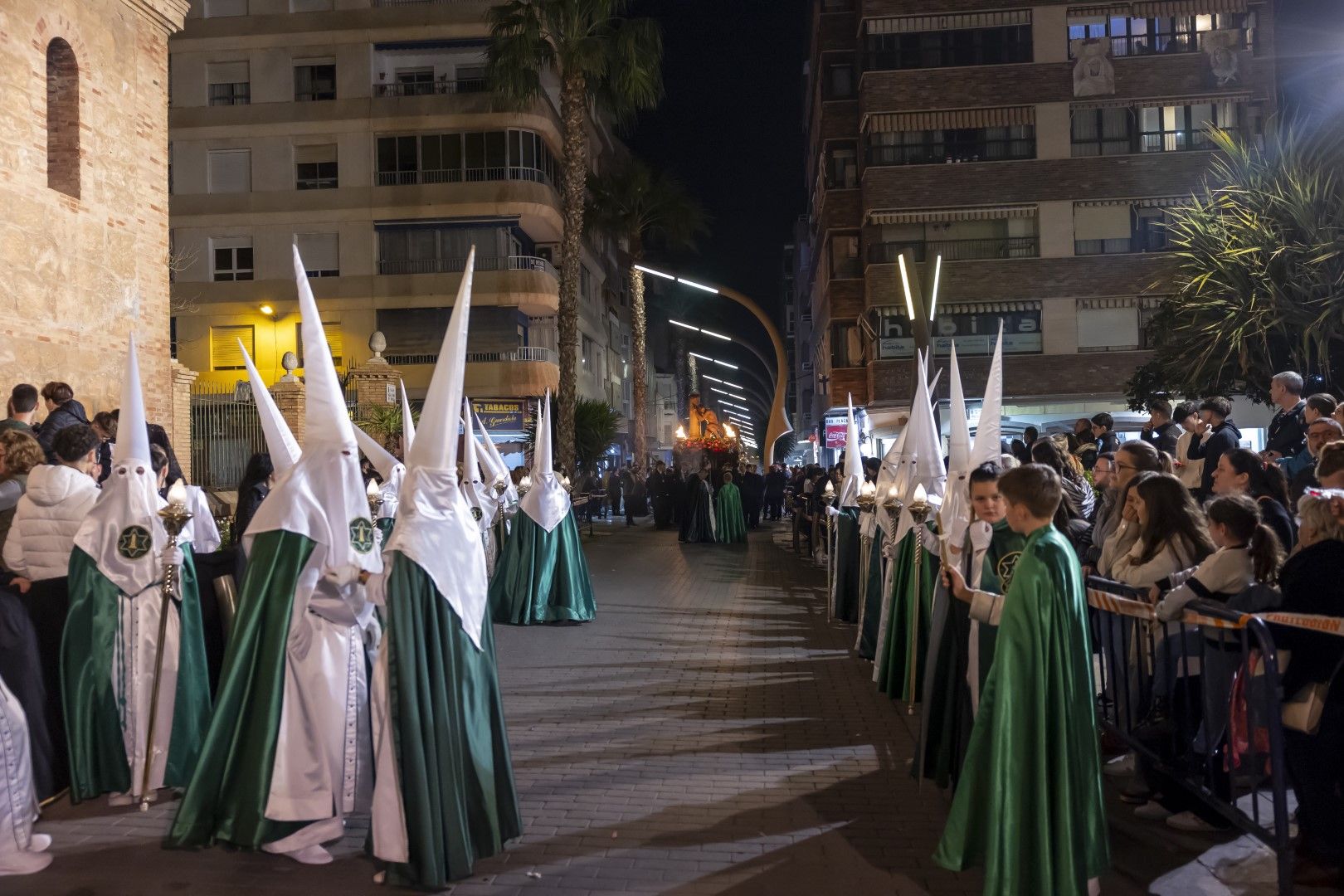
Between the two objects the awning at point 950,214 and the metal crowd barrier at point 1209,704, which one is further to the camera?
the awning at point 950,214

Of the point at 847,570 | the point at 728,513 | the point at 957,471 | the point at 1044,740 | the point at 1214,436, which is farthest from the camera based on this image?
the point at 728,513

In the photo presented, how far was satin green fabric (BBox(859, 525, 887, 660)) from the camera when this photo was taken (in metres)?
10.8

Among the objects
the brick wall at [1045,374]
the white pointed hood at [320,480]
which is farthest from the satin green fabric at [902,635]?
the brick wall at [1045,374]

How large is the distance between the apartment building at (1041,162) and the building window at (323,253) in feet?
57.3

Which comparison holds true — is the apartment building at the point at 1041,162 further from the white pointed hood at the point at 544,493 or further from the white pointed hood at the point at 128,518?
the white pointed hood at the point at 128,518

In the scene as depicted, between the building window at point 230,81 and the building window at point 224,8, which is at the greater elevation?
the building window at point 224,8

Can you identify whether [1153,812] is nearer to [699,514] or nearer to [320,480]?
[320,480]

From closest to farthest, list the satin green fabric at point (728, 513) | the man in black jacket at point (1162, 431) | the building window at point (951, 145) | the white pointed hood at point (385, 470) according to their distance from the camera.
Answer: the white pointed hood at point (385, 470), the man in black jacket at point (1162, 431), the satin green fabric at point (728, 513), the building window at point (951, 145)

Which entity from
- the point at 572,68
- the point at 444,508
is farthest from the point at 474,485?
the point at 572,68

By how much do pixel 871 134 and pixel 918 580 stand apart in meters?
29.9

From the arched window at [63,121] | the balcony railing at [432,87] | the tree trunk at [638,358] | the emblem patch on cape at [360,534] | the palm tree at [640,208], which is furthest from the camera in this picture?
the tree trunk at [638,358]

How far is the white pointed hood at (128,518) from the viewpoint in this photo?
6.38m

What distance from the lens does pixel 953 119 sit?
35.0 m

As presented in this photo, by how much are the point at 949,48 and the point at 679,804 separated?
33.3 m
